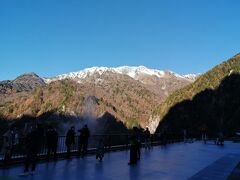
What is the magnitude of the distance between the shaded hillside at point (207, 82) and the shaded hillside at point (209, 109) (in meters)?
2.76

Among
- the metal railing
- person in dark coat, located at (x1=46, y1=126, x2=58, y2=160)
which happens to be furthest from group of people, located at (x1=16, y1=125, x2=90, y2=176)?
the metal railing

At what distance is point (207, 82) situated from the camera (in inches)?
5659

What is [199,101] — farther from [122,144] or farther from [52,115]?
[122,144]

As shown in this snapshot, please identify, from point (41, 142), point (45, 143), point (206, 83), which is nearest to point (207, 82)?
point (206, 83)

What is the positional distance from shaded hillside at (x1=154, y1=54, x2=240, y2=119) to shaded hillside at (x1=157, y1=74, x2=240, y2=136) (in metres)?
2.76

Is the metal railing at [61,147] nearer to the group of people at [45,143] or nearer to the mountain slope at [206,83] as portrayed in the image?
the group of people at [45,143]

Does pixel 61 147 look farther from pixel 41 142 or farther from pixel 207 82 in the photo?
pixel 207 82

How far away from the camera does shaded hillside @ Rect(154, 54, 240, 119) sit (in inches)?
5487

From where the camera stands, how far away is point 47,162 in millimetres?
18312

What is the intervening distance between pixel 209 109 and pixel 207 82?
50.3 ft

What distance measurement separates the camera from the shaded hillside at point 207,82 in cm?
13938

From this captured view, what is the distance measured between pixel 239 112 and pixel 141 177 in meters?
106

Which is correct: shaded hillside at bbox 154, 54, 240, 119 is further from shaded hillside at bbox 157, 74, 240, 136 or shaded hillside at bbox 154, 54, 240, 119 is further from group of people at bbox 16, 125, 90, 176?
group of people at bbox 16, 125, 90, 176

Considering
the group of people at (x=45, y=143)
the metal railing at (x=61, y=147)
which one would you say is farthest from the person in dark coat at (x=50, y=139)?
the metal railing at (x=61, y=147)
